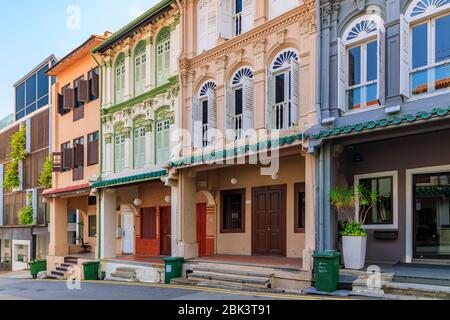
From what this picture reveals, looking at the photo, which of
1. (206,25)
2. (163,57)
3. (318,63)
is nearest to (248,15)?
(206,25)

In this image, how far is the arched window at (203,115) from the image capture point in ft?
49.0

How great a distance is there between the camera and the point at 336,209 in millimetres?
11016

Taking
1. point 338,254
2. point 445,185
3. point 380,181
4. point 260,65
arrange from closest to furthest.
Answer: point 338,254, point 445,185, point 380,181, point 260,65

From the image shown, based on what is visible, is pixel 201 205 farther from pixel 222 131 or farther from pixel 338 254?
pixel 338 254

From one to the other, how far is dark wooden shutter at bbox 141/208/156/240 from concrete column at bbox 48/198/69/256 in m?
5.74

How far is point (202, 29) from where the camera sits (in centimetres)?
1574

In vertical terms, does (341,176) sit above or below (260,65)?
below

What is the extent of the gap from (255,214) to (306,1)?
6.92 metres

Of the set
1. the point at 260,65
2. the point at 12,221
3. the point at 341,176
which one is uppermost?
the point at 260,65

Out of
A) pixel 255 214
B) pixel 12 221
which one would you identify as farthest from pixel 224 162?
pixel 12 221

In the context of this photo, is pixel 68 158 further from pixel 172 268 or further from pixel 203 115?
pixel 172 268

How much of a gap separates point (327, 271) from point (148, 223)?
467 inches

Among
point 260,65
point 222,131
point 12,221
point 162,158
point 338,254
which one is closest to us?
point 338,254

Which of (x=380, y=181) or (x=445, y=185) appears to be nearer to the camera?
(x=445, y=185)
